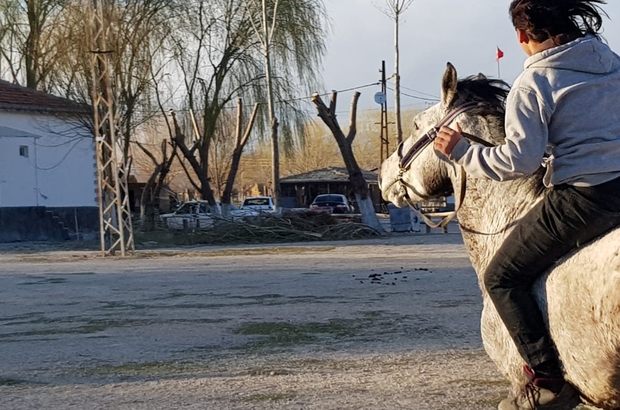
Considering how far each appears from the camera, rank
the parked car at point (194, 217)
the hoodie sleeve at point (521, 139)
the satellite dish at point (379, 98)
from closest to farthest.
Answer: the hoodie sleeve at point (521, 139)
the parked car at point (194, 217)
the satellite dish at point (379, 98)

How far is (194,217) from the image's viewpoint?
33688mm

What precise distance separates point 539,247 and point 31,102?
35.5 metres

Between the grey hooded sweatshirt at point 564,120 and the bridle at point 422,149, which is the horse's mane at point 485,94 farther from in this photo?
the grey hooded sweatshirt at point 564,120

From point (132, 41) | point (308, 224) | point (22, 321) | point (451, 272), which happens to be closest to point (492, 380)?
point (22, 321)

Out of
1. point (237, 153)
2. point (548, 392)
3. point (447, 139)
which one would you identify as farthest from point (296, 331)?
point (237, 153)

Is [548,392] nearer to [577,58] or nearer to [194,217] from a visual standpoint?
[577,58]

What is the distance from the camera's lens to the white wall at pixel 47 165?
35344 mm

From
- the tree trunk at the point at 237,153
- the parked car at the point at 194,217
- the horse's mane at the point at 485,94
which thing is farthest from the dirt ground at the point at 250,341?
the tree trunk at the point at 237,153

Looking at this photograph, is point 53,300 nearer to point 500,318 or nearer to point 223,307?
point 223,307

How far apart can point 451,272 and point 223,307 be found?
5118mm

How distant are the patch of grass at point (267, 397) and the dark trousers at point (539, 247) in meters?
2.03

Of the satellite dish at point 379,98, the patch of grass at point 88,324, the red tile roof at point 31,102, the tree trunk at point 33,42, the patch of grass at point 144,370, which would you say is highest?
the tree trunk at point 33,42

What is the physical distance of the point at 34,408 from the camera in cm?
548

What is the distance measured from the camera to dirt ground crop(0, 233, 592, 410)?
5.66 metres
